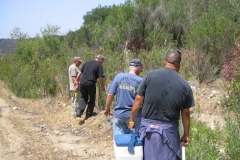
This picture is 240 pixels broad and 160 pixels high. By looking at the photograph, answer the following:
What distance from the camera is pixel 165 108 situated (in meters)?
3.07

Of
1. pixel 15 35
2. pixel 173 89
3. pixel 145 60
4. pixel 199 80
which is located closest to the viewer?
pixel 173 89

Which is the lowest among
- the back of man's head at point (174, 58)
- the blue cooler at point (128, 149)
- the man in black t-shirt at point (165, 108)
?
the blue cooler at point (128, 149)

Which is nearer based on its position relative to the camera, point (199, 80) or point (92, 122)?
point (92, 122)

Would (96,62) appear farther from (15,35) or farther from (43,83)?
(15,35)

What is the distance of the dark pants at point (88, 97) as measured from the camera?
7652mm

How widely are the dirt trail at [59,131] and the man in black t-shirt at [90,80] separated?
0.36 m

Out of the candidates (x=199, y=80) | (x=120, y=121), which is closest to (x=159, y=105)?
(x=120, y=121)

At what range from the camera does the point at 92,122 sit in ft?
25.1

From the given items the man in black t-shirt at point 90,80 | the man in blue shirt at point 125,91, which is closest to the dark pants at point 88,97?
the man in black t-shirt at point 90,80

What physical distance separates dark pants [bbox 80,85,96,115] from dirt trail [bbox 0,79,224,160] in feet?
0.92

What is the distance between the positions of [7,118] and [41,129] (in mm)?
2083

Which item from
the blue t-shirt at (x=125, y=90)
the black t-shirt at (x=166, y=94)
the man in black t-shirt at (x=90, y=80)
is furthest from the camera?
the man in black t-shirt at (x=90, y=80)

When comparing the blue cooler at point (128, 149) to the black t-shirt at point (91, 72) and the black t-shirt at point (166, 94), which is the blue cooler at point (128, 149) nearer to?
the black t-shirt at point (166, 94)

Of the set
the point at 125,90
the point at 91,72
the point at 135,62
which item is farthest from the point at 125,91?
the point at 91,72
